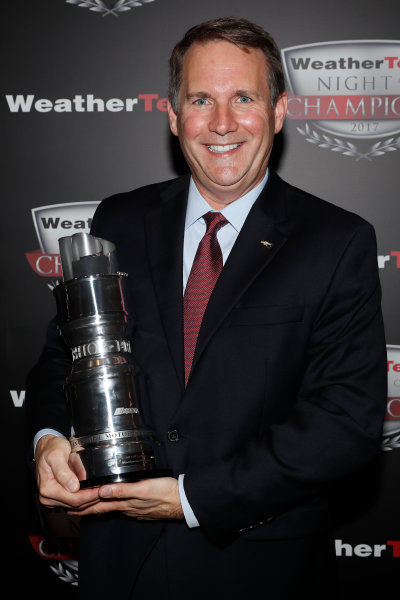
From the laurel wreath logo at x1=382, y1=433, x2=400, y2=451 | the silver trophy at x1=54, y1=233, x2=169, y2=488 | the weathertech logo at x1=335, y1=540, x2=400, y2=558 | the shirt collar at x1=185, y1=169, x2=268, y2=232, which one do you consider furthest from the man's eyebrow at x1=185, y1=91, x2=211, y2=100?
the weathertech logo at x1=335, y1=540, x2=400, y2=558

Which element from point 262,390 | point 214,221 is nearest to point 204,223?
point 214,221

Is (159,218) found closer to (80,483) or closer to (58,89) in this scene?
(80,483)

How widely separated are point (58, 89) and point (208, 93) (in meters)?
1.29

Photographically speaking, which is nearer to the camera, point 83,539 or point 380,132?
point 83,539

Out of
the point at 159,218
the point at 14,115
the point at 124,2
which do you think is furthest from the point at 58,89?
the point at 159,218

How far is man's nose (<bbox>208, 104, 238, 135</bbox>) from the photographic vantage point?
180cm

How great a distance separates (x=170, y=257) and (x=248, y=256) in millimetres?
206

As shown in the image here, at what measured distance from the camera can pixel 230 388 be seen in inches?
65.0

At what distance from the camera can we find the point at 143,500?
1.50 metres

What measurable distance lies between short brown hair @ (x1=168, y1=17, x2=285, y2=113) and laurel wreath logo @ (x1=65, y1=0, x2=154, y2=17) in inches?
42.2

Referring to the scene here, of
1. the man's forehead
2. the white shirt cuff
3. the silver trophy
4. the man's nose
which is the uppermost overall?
the man's forehead

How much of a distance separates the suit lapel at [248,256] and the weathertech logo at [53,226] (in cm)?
130

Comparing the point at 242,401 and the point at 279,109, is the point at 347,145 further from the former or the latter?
the point at 242,401

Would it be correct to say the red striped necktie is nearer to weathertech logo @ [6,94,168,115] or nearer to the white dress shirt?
the white dress shirt
